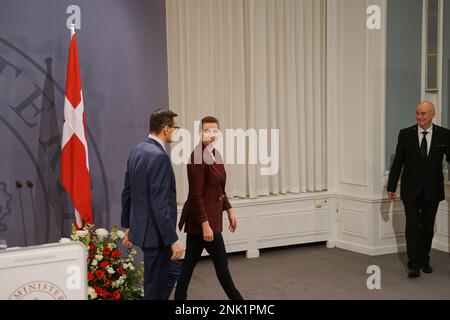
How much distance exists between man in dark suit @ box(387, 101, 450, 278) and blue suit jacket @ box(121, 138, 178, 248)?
7.94ft

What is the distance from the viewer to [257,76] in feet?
18.1

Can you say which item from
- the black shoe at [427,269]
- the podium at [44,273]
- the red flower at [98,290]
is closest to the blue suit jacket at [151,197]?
the red flower at [98,290]

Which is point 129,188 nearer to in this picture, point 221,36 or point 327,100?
point 221,36

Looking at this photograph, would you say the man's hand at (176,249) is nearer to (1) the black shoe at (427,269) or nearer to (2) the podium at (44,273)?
(2) the podium at (44,273)

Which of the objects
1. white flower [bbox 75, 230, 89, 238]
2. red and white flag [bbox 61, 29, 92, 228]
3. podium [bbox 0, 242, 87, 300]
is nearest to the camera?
podium [bbox 0, 242, 87, 300]

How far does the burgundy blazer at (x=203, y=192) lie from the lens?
3547 mm

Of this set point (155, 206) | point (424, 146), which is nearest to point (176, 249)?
point (155, 206)

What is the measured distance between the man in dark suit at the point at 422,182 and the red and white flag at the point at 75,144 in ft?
8.39

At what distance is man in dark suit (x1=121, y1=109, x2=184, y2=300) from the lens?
3.06 m

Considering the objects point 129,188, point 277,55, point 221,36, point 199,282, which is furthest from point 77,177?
point 277,55

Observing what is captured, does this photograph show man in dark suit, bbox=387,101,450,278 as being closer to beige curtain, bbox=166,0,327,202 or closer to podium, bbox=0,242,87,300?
beige curtain, bbox=166,0,327,202

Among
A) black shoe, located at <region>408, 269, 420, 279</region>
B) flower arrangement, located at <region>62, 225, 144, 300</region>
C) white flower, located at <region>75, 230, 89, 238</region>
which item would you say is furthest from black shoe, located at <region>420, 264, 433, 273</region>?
white flower, located at <region>75, 230, 89, 238</region>

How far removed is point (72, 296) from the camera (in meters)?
1.47
